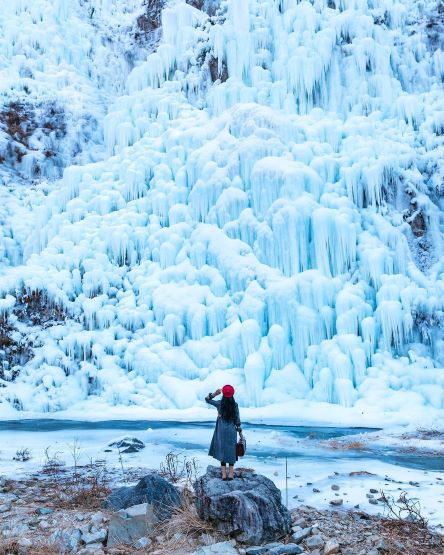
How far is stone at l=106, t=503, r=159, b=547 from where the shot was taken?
16.4 feet

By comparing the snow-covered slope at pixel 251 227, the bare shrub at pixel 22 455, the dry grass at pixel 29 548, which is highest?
the snow-covered slope at pixel 251 227

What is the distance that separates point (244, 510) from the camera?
4754mm

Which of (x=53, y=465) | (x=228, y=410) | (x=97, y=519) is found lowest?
(x=97, y=519)

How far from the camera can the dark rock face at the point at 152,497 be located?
17.8 ft

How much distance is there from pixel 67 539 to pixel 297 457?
4336mm

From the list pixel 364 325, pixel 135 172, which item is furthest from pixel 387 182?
pixel 135 172

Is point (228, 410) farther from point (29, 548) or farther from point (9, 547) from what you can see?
point (9, 547)

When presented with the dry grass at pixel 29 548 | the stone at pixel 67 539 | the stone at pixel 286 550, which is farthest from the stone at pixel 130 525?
the stone at pixel 286 550

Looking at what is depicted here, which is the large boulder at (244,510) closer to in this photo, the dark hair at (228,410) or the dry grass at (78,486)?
the dark hair at (228,410)

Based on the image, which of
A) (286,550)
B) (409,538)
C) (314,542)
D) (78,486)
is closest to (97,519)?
(78,486)

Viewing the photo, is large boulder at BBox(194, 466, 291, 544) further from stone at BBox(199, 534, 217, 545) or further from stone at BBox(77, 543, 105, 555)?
stone at BBox(77, 543, 105, 555)

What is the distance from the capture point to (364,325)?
528 inches

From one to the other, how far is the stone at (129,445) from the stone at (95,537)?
375 centimetres

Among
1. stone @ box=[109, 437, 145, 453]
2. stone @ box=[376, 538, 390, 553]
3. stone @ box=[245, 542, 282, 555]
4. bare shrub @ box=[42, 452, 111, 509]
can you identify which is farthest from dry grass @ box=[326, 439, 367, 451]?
stone @ box=[245, 542, 282, 555]
